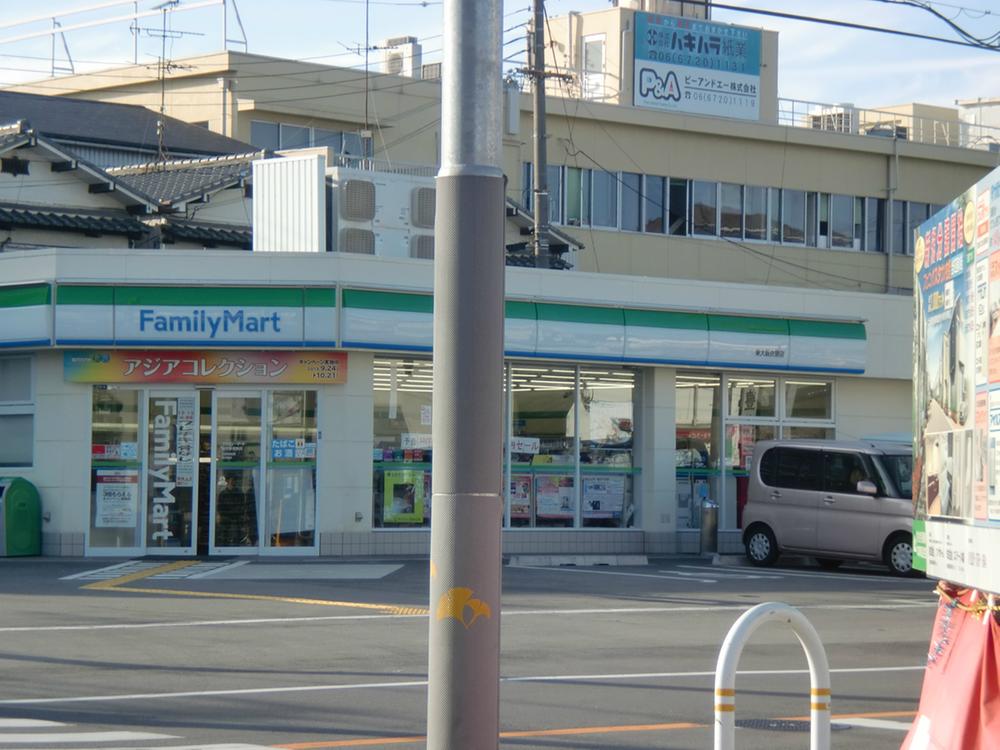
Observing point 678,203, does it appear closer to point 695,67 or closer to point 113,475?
point 695,67

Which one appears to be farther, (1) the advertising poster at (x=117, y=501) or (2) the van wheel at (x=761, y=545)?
(2) the van wheel at (x=761, y=545)

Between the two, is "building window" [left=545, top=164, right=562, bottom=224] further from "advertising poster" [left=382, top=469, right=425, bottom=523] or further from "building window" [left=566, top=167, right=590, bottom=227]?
"advertising poster" [left=382, top=469, right=425, bottom=523]

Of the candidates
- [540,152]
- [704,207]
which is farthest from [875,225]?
[540,152]

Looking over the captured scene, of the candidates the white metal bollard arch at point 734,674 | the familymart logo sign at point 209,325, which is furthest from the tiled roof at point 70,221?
the white metal bollard arch at point 734,674

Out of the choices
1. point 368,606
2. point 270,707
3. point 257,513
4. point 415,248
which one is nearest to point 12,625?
point 368,606

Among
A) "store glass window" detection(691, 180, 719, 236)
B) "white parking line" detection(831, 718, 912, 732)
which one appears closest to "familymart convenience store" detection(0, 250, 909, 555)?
"white parking line" detection(831, 718, 912, 732)

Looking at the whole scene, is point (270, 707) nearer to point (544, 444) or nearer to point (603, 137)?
point (544, 444)

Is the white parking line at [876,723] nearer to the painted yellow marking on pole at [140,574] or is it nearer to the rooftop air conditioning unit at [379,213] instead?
the painted yellow marking on pole at [140,574]

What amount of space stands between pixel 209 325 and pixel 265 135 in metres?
20.6

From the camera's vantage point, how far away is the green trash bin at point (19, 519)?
21531 millimetres

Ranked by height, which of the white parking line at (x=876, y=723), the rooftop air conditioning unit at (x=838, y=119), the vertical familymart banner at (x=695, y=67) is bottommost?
the white parking line at (x=876, y=723)

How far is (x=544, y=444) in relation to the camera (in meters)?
24.3

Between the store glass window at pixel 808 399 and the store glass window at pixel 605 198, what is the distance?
1785 cm

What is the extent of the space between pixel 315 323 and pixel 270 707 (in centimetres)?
1240
